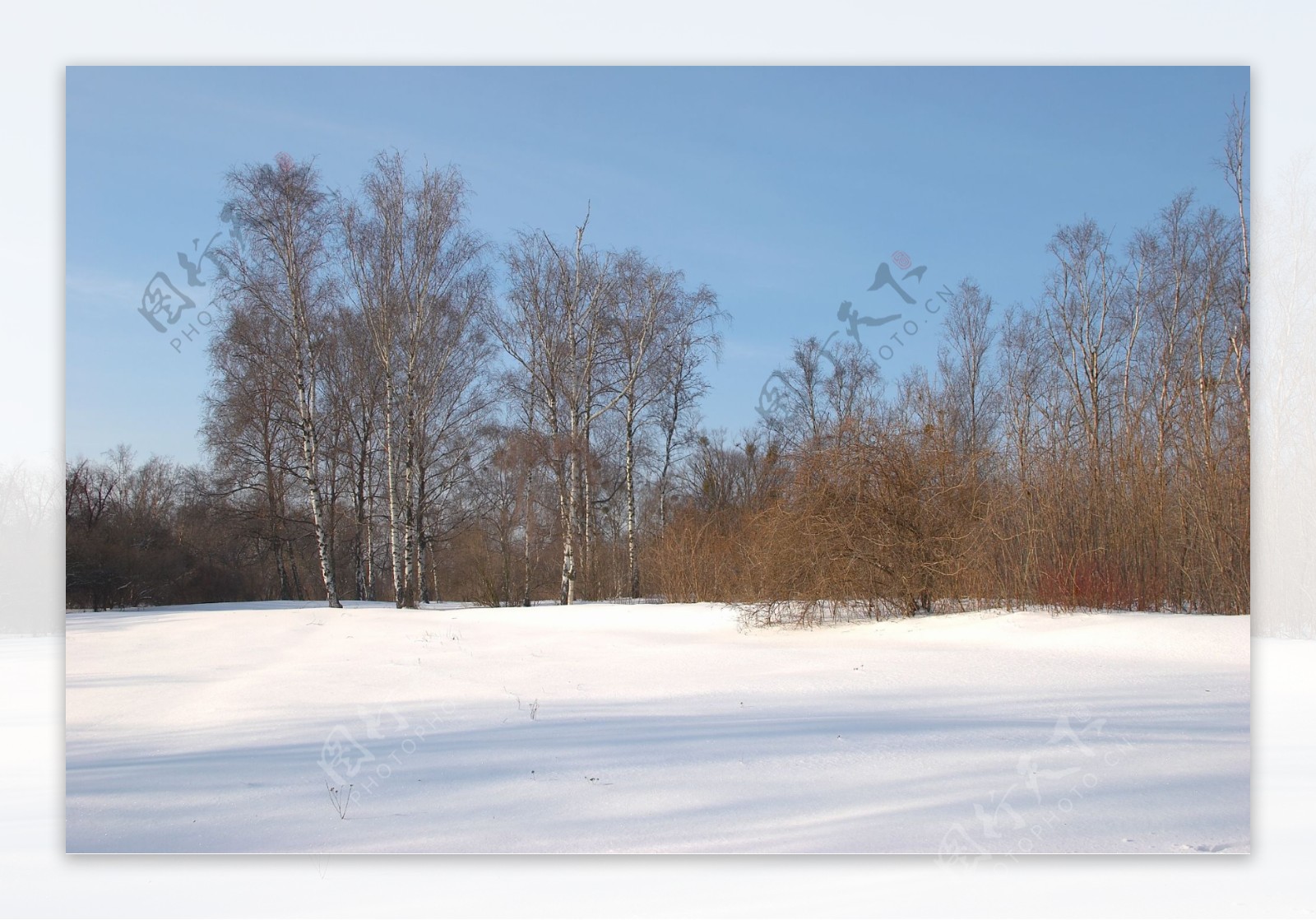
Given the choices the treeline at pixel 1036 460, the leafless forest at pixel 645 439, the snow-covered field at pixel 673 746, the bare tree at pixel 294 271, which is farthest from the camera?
→ the bare tree at pixel 294 271

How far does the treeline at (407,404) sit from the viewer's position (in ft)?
39.7

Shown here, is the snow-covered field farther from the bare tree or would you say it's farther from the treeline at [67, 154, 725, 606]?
the bare tree

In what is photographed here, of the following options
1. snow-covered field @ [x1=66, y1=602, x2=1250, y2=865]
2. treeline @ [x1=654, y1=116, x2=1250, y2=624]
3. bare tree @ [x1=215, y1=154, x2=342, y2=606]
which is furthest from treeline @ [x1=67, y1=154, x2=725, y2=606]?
treeline @ [x1=654, y1=116, x2=1250, y2=624]

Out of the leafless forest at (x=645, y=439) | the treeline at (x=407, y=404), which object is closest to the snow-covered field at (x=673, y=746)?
the leafless forest at (x=645, y=439)

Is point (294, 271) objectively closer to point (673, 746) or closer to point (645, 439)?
point (645, 439)

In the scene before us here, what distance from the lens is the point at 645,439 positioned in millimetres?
17500

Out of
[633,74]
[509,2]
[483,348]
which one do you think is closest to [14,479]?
[509,2]

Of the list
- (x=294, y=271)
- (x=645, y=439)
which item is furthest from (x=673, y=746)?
(x=645, y=439)

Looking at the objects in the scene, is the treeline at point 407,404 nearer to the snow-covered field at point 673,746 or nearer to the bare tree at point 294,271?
the bare tree at point 294,271

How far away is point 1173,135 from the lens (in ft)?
17.8

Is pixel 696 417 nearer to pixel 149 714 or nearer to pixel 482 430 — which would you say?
pixel 482 430

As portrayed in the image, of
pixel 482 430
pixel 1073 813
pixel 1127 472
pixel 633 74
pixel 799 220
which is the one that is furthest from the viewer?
pixel 482 430

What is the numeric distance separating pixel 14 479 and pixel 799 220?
5048mm

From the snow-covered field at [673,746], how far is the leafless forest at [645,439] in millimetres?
1326
